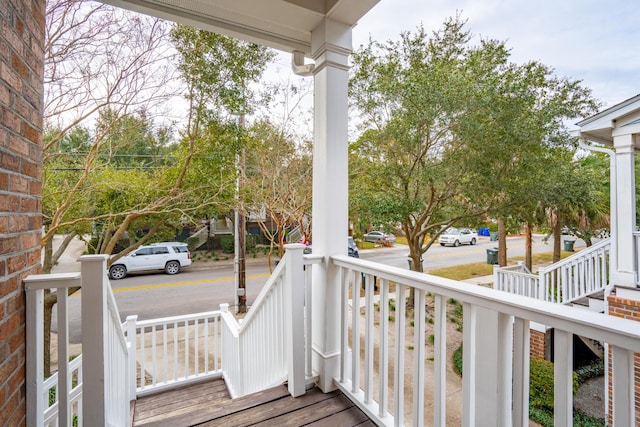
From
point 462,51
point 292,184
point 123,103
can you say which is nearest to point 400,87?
point 462,51

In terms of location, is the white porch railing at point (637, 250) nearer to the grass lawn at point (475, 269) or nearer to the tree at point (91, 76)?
the grass lawn at point (475, 269)

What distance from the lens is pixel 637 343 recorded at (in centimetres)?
65

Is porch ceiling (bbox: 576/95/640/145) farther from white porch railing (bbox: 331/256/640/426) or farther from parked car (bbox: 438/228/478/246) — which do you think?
white porch railing (bbox: 331/256/640/426)

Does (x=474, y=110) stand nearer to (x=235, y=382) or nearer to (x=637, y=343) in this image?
(x=637, y=343)

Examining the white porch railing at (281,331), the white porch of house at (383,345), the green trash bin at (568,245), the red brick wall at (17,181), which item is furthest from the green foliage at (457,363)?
the red brick wall at (17,181)

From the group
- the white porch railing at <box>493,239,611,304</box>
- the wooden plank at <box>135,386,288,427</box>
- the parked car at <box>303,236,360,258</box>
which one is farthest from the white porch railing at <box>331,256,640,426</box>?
the white porch railing at <box>493,239,611,304</box>

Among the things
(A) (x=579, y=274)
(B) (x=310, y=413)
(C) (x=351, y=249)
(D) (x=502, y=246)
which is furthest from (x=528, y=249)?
(B) (x=310, y=413)

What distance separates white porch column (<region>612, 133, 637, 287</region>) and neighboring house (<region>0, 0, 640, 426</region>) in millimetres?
3019

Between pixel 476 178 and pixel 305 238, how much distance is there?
9.40 feet

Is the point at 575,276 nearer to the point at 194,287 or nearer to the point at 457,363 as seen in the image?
the point at 457,363

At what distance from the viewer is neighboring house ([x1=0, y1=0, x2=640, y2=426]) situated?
36.1 inches

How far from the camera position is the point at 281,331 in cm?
204

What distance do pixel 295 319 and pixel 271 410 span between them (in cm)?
51

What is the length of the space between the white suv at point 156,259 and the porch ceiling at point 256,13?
17.4 ft
